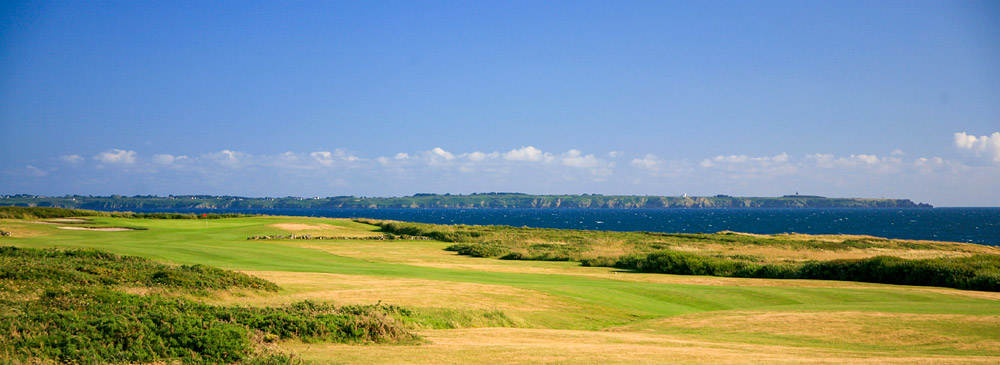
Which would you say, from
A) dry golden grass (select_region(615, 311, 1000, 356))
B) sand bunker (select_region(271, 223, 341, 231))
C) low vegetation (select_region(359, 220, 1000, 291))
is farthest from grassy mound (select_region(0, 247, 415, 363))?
sand bunker (select_region(271, 223, 341, 231))

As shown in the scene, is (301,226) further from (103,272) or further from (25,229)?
(103,272)

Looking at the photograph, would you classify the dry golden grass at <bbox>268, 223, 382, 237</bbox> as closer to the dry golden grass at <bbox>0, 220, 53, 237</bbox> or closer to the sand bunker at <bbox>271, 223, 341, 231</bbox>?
the sand bunker at <bbox>271, 223, 341, 231</bbox>

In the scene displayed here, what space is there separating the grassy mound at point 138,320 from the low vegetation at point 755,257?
23.5m

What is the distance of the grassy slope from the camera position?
487 inches

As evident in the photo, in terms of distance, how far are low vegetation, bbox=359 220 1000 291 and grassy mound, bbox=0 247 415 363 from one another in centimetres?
2350

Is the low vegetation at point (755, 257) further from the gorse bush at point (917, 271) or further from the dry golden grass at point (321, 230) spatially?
the dry golden grass at point (321, 230)

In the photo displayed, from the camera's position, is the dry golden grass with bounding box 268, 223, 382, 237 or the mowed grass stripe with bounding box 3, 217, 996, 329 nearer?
the mowed grass stripe with bounding box 3, 217, 996, 329

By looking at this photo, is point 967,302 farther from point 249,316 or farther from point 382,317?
point 249,316

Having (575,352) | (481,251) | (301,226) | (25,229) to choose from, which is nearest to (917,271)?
(481,251)

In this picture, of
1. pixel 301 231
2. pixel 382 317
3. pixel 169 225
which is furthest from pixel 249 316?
pixel 169 225

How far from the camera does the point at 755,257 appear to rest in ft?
136

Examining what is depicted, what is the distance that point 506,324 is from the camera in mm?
17375

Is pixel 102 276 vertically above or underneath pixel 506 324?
above

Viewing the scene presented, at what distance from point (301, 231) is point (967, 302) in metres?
49.9
